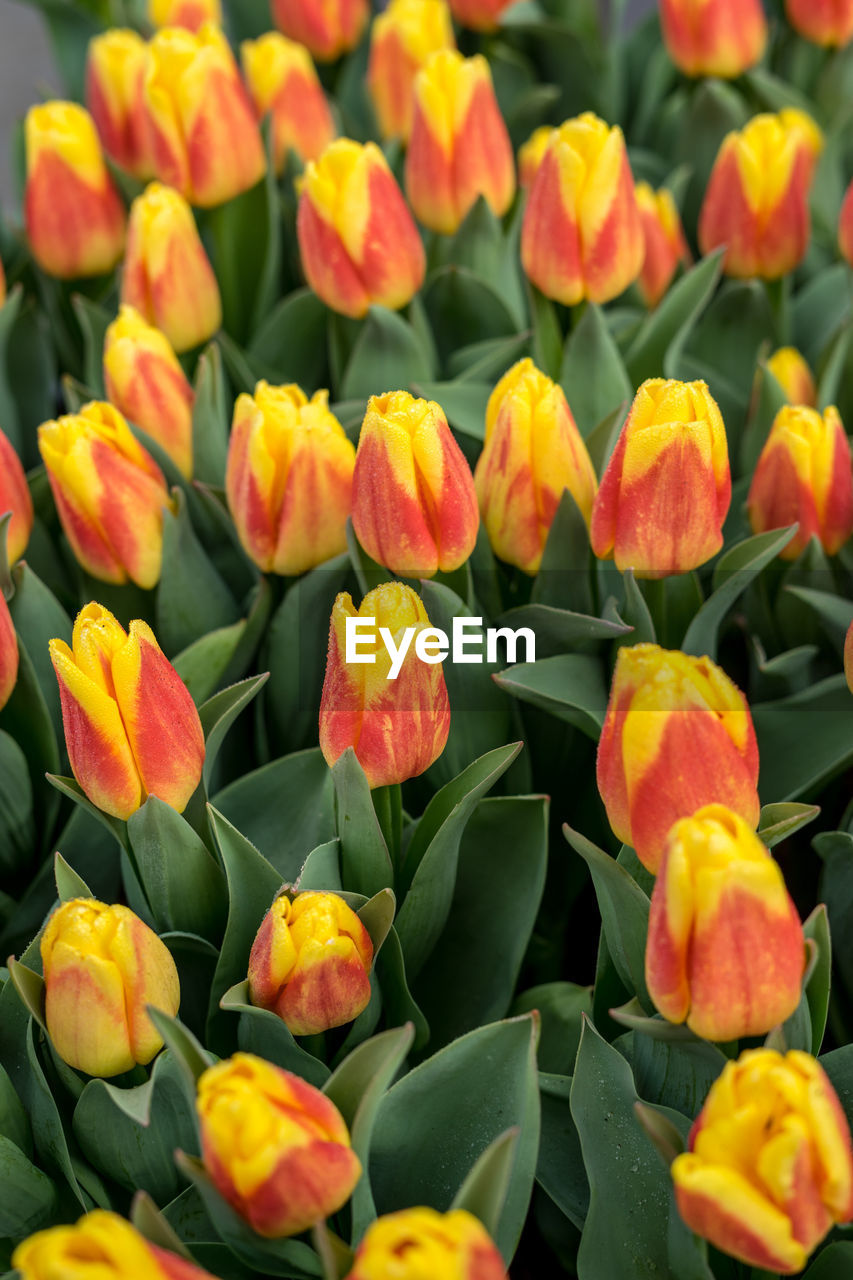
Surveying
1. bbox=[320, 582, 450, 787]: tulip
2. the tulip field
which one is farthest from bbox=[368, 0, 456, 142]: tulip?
bbox=[320, 582, 450, 787]: tulip

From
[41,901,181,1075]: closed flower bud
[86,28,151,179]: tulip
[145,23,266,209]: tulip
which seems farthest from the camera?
[86,28,151,179]: tulip

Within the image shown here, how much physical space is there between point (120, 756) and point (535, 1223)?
279 millimetres

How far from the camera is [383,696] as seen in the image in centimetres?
44

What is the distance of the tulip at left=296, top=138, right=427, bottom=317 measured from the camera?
0.67 m

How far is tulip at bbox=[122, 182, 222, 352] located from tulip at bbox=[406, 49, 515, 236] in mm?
140

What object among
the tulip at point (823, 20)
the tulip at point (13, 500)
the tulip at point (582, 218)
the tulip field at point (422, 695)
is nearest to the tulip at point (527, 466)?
the tulip field at point (422, 695)

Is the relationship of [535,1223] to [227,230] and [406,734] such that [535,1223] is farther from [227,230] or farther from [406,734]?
[227,230]

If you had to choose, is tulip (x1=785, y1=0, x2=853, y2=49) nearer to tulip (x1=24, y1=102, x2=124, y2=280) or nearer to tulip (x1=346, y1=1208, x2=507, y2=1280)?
tulip (x1=24, y1=102, x2=124, y2=280)

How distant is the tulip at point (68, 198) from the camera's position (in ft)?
2.61

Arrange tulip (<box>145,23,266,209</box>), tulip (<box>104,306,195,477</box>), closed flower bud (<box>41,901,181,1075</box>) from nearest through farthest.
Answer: closed flower bud (<box>41,901,181,1075</box>) → tulip (<box>104,306,195,477</box>) → tulip (<box>145,23,266,209</box>)

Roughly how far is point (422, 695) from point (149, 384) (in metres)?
0.30

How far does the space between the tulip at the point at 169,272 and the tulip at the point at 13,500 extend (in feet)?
0.49

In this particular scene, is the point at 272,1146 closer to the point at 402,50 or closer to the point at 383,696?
the point at 383,696

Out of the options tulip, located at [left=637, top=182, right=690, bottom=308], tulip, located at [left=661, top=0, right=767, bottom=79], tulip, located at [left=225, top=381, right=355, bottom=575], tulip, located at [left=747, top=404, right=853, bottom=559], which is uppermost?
tulip, located at [left=661, top=0, right=767, bottom=79]
